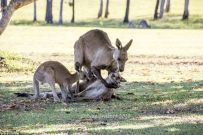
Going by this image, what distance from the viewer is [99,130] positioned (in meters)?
11.1

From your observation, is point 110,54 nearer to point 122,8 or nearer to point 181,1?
point 122,8

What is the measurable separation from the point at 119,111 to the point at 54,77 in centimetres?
234

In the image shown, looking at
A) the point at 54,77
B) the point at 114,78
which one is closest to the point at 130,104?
the point at 114,78

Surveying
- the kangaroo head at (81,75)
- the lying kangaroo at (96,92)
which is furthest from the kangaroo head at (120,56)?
the kangaroo head at (81,75)

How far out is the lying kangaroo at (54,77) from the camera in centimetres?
1510

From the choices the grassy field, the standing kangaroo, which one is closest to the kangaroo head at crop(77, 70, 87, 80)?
the standing kangaroo

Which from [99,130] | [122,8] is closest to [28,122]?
[99,130]

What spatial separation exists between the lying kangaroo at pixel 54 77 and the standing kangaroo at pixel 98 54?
0.65 metres

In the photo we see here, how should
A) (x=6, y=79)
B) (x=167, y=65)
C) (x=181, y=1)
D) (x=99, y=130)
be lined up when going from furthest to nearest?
(x=181, y=1), (x=167, y=65), (x=6, y=79), (x=99, y=130)

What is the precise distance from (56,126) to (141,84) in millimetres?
8302

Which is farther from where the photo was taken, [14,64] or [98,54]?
[14,64]

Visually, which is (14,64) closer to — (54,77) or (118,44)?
(54,77)

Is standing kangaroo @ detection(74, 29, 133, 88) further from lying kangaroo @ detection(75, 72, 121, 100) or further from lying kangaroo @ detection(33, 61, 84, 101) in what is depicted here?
lying kangaroo @ detection(33, 61, 84, 101)

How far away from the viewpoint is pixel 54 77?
1524 cm
